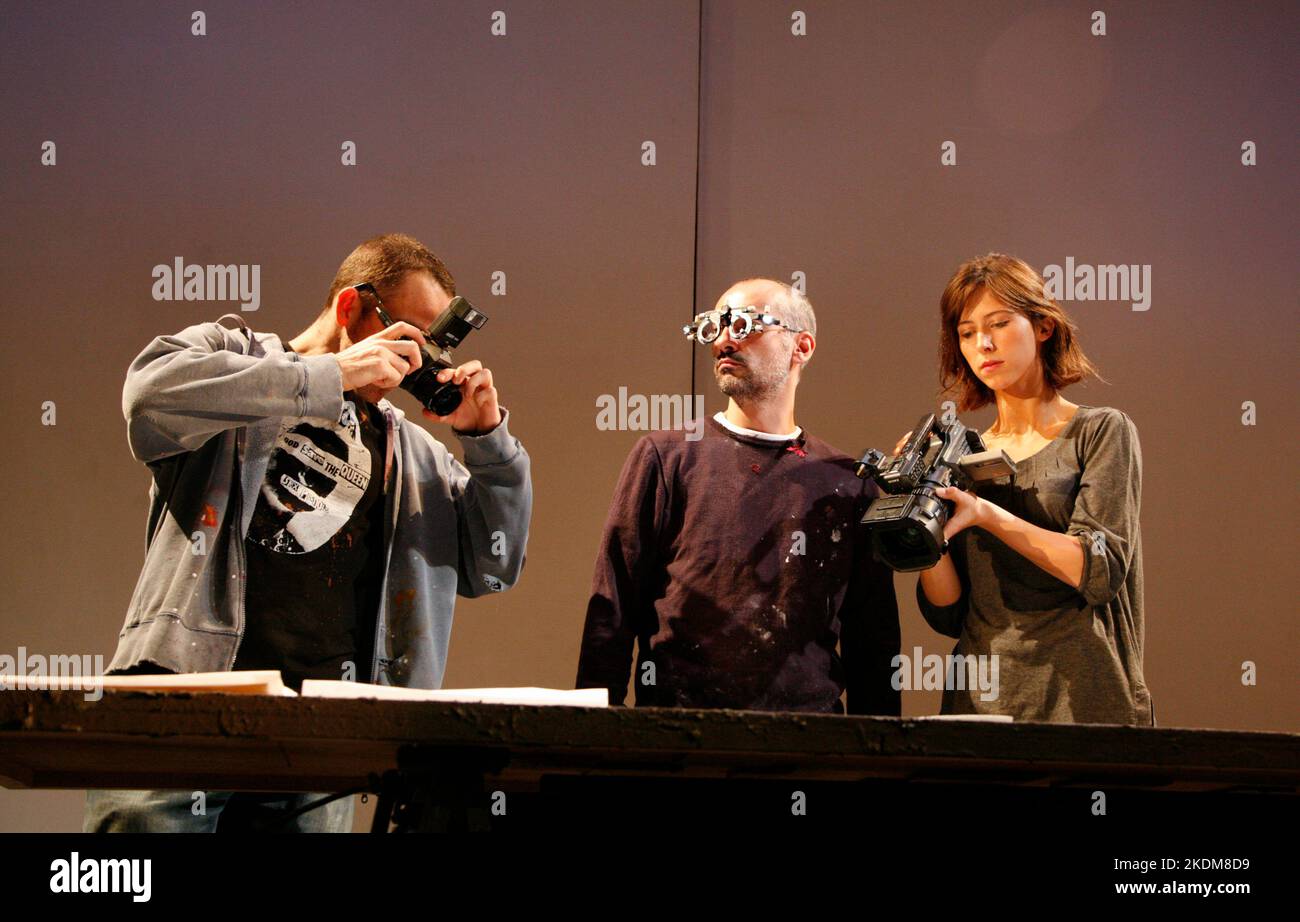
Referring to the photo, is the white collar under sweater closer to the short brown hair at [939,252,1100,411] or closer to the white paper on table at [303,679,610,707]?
the short brown hair at [939,252,1100,411]

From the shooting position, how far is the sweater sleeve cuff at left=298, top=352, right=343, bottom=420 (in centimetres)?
201

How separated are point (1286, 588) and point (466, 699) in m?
3.10

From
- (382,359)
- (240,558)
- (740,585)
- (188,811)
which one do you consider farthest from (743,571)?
(188,811)

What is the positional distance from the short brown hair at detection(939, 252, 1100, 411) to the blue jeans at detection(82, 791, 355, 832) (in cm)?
152

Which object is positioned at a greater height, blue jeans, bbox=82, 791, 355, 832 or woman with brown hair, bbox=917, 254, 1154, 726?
woman with brown hair, bbox=917, 254, 1154, 726

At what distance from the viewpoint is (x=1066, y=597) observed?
2.23m

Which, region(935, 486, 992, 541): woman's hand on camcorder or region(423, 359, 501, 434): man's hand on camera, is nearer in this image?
region(935, 486, 992, 541): woman's hand on camcorder

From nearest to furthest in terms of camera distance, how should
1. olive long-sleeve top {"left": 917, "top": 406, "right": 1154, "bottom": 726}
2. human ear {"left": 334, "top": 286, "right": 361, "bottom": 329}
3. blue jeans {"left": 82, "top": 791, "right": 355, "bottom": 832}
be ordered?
blue jeans {"left": 82, "top": 791, "right": 355, "bottom": 832}, olive long-sleeve top {"left": 917, "top": 406, "right": 1154, "bottom": 726}, human ear {"left": 334, "top": 286, "right": 361, "bottom": 329}

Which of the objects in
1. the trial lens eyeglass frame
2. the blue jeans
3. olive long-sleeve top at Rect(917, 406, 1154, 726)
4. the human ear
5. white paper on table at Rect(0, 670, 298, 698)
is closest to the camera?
white paper on table at Rect(0, 670, 298, 698)

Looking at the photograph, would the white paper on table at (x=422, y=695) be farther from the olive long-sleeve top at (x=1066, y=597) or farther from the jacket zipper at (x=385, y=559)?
the olive long-sleeve top at (x=1066, y=597)

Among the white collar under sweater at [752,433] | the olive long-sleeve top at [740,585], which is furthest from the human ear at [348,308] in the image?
the white collar under sweater at [752,433]

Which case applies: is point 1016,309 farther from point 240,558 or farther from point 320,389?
point 240,558

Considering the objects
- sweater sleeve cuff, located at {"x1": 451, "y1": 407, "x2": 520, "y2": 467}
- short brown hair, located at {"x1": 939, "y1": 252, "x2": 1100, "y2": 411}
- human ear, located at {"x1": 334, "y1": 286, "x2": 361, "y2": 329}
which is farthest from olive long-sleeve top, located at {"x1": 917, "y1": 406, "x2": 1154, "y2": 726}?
human ear, located at {"x1": 334, "y1": 286, "x2": 361, "y2": 329}

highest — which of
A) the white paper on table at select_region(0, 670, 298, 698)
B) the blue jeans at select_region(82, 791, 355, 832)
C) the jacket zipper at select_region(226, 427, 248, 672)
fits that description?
the jacket zipper at select_region(226, 427, 248, 672)
